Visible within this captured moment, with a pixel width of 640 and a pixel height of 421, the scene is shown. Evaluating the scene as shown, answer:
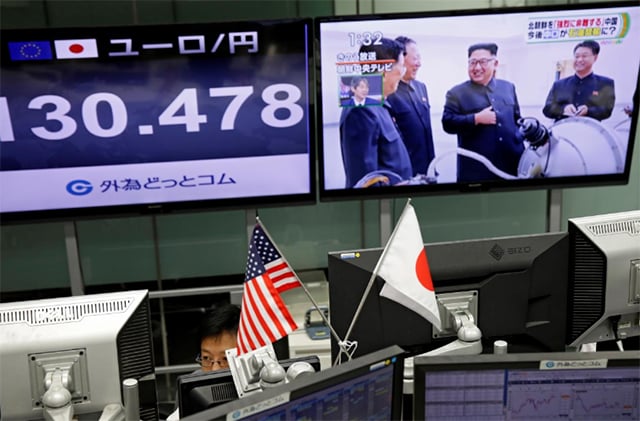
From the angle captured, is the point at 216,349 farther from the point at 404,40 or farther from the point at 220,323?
the point at 404,40

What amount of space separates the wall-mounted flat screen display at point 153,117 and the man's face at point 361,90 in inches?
9.0

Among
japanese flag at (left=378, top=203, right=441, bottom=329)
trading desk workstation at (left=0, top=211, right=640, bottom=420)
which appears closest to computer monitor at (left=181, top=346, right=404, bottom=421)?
trading desk workstation at (left=0, top=211, right=640, bottom=420)

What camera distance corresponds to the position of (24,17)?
380 cm

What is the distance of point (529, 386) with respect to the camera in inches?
54.2

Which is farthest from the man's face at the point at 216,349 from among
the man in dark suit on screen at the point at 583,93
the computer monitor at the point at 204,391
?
the man in dark suit on screen at the point at 583,93

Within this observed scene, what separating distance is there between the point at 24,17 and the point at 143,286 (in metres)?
1.69

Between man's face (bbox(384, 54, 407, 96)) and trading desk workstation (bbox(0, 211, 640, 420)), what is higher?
man's face (bbox(384, 54, 407, 96))

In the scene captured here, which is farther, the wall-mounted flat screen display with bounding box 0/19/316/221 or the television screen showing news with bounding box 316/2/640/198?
the television screen showing news with bounding box 316/2/640/198

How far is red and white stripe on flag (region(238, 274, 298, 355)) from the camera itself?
1.85 m

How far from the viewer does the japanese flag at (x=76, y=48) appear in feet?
10.0

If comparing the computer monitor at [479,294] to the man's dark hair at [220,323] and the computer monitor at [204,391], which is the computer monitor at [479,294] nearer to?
the computer monitor at [204,391]

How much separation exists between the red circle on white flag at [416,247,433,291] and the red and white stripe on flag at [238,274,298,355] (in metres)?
0.38

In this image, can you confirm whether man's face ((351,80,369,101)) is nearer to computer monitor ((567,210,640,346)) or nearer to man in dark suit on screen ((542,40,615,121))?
man in dark suit on screen ((542,40,615,121))

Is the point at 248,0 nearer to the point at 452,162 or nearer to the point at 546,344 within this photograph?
the point at 452,162
